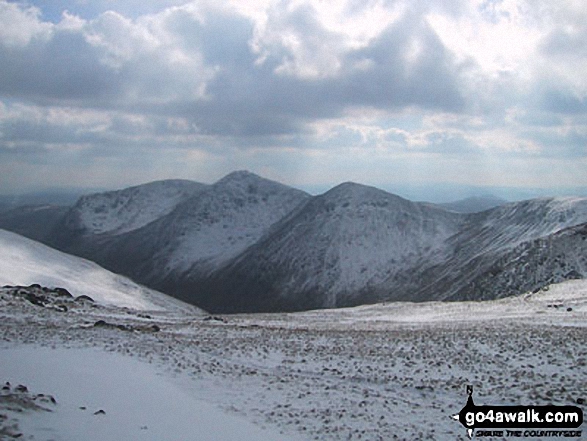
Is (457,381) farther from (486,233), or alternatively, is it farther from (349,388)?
(486,233)

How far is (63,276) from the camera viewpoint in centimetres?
7962

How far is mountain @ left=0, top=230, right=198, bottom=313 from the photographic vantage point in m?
69.6

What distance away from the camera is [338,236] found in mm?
190125

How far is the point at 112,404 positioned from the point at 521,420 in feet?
36.6

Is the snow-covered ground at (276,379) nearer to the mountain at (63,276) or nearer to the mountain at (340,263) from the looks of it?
the mountain at (63,276)

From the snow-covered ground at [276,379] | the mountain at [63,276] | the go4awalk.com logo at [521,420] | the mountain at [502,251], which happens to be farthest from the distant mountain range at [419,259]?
the go4awalk.com logo at [521,420]

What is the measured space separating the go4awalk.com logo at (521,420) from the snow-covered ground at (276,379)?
1.65ft

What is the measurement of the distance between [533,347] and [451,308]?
27878 millimetres

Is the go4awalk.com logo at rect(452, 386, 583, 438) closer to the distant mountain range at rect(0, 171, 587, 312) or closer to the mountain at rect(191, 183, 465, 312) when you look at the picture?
the distant mountain range at rect(0, 171, 587, 312)

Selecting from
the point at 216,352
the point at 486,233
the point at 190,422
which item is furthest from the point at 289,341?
the point at 486,233

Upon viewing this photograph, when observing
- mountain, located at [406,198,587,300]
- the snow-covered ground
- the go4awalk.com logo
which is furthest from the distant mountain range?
the go4awalk.com logo

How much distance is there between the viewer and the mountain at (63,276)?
69.6 metres

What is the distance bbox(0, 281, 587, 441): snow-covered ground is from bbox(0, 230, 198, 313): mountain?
4164cm

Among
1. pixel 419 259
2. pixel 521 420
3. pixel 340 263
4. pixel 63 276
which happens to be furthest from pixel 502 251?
pixel 521 420
